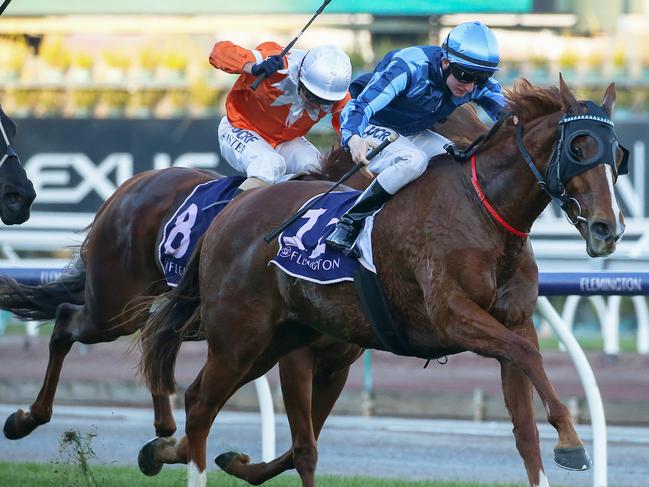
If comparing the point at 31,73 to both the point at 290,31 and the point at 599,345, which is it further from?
the point at 599,345

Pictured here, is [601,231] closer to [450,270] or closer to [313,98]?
[450,270]

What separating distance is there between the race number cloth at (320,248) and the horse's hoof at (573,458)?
1.06 metres

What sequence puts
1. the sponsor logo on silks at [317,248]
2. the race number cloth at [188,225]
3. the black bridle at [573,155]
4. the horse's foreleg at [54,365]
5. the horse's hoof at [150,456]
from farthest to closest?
the horse's foreleg at [54,365], the horse's hoof at [150,456], the race number cloth at [188,225], the sponsor logo on silks at [317,248], the black bridle at [573,155]

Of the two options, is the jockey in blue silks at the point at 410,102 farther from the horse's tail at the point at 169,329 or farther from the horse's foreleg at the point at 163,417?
the horse's foreleg at the point at 163,417

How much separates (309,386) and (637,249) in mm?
5071

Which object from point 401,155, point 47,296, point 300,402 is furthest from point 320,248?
point 47,296

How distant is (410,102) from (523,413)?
134cm

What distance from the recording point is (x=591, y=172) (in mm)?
4555

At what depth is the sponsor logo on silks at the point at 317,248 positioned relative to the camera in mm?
5203

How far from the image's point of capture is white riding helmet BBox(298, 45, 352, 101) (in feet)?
20.0

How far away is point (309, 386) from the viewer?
575 centimetres

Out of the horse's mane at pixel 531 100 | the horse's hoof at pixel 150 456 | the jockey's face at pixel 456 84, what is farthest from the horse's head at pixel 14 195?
the horse's mane at pixel 531 100

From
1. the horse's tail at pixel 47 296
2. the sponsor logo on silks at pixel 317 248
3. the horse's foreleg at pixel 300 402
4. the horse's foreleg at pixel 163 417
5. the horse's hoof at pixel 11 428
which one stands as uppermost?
the sponsor logo on silks at pixel 317 248

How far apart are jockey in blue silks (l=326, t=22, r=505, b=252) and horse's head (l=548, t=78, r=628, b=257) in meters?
0.50
